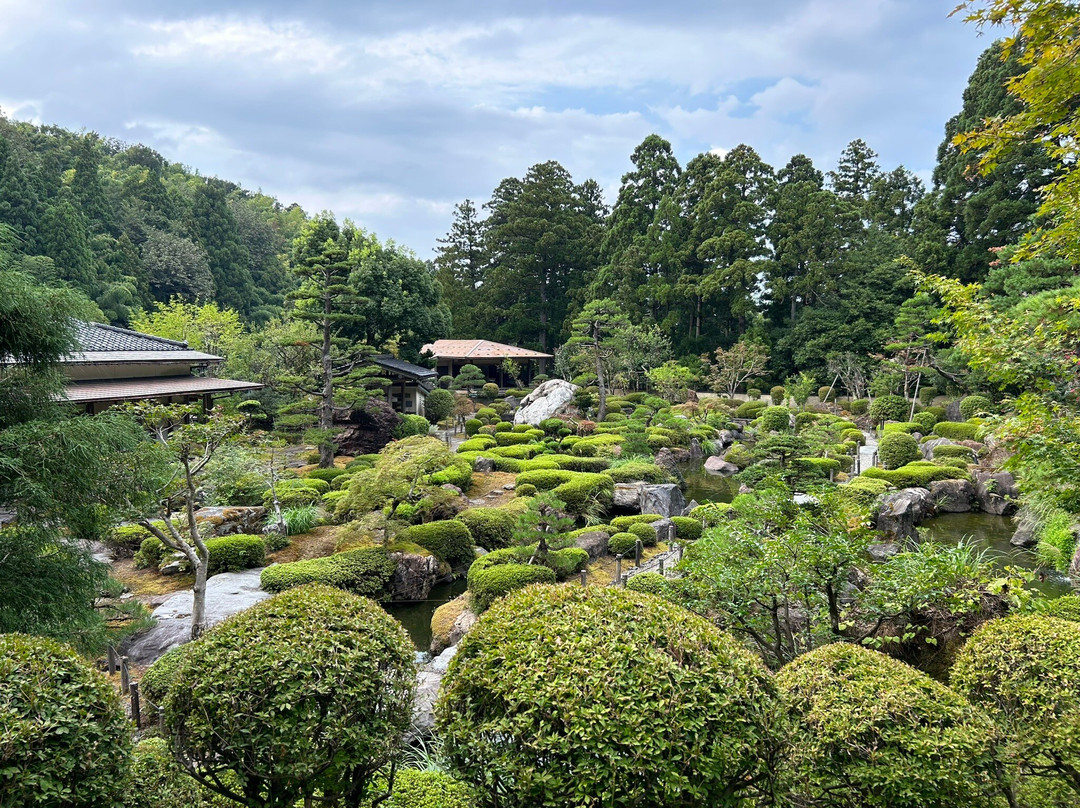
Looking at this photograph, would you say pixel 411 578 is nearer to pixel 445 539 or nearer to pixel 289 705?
pixel 445 539

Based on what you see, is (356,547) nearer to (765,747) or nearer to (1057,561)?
(765,747)

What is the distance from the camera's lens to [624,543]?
11.1m

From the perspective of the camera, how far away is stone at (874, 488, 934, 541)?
11812 mm

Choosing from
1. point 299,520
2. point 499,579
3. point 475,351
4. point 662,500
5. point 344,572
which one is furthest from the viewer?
point 475,351

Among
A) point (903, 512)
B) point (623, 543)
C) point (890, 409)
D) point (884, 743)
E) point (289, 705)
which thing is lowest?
point (623, 543)

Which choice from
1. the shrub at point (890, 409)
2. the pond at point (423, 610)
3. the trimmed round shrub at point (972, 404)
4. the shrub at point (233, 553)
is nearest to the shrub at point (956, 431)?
the trimmed round shrub at point (972, 404)

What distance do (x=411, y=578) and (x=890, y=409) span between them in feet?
65.8

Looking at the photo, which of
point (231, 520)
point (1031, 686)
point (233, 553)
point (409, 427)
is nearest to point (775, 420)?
point (409, 427)

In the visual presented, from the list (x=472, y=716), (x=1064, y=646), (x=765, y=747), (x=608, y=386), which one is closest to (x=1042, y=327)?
(x=1064, y=646)

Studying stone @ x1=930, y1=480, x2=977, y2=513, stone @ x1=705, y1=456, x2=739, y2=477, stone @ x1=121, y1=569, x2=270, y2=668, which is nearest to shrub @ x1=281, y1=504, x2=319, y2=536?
stone @ x1=121, y1=569, x2=270, y2=668

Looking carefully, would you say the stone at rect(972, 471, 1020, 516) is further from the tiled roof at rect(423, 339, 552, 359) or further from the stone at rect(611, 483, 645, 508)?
the tiled roof at rect(423, 339, 552, 359)

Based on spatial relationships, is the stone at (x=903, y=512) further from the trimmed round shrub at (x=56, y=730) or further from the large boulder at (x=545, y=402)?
the large boulder at (x=545, y=402)

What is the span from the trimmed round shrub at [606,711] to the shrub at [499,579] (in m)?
5.48

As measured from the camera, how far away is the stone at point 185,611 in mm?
7512
